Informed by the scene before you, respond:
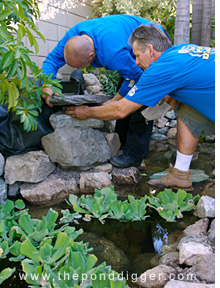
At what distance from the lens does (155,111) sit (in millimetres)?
2785

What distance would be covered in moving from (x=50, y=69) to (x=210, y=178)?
195cm

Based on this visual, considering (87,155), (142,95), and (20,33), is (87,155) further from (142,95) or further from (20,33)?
(20,33)

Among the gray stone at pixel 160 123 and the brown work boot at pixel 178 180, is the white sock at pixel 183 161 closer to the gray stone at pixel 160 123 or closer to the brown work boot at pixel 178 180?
the brown work boot at pixel 178 180

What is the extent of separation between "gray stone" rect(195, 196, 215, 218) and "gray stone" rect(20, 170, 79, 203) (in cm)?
112

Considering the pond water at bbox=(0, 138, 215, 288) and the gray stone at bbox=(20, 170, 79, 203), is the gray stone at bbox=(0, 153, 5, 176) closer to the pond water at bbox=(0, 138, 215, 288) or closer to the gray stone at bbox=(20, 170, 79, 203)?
the gray stone at bbox=(20, 170, 79, 203)

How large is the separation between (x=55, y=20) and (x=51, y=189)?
347 cm

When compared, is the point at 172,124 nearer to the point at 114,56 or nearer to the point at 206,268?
the point at 114,56

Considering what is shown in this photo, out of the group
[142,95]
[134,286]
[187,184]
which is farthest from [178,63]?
[134,286]

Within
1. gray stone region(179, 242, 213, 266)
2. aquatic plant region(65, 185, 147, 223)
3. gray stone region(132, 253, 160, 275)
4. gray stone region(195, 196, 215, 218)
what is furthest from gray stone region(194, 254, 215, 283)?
aquatic plant region(65, 185, 147, 223)

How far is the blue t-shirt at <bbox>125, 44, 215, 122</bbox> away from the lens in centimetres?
222

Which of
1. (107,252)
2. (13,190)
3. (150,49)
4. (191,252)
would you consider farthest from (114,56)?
(191,252)

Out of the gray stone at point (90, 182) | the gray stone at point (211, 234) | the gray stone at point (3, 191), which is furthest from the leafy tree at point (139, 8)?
the gray stone at point (211, 234)

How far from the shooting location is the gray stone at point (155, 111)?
2.77m

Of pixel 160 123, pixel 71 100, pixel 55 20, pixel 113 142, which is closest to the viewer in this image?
pixel 71 100
